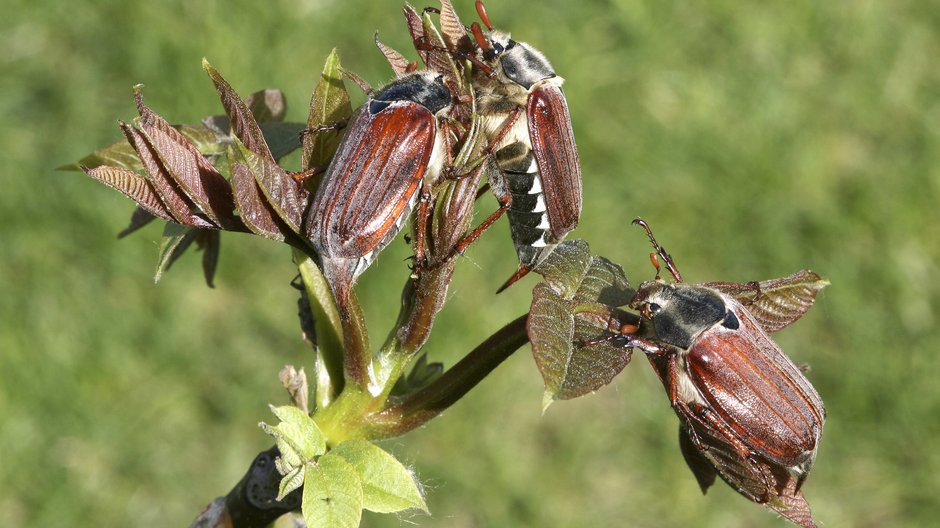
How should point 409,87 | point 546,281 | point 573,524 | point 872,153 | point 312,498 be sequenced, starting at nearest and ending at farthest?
point 312,498 < point 546,281 < point 409,87 < point 573,524 < point 872,153

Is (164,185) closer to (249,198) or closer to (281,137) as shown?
(249,198)

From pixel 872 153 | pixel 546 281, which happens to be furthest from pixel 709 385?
pixel 872 153

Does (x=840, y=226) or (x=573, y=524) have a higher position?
(x=840, y=226)

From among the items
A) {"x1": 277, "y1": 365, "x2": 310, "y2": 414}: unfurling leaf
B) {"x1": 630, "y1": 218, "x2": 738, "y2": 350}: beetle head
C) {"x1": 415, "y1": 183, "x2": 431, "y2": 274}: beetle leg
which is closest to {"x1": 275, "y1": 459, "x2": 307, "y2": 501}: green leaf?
{"x1": 277, "y1": 365, "x2": 310, "y2": 414}: unfurling leaf

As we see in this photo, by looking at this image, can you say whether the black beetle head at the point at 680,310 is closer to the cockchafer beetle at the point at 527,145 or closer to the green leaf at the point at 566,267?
the green leaf at the point at 566,267

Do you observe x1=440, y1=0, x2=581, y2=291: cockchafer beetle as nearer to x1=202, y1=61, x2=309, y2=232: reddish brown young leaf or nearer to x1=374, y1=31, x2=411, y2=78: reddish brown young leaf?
x1=374, y1=31, x2=411, y2=78: reddish brown young leaf

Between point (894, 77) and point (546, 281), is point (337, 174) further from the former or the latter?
point (894, 77)

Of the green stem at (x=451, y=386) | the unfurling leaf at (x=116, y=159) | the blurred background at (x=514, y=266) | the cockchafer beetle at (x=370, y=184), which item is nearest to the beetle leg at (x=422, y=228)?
the cockchafer beetle at (x=370, y=184)
